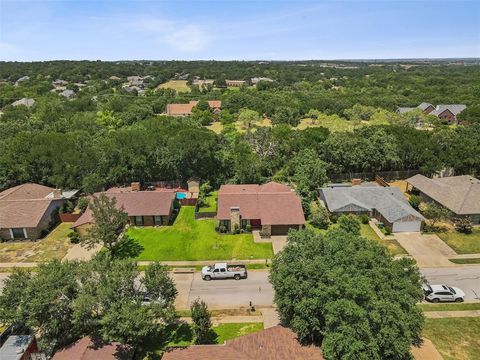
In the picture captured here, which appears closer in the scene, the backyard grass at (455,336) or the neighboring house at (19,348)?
the neighboring house at (19,348)

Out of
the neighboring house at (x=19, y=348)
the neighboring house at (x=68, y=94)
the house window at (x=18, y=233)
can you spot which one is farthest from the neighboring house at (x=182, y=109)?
the neighboring house at (x=19, y=348)

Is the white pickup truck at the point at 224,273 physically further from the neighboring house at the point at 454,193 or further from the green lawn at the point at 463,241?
the neighboring house at the point at 454,193

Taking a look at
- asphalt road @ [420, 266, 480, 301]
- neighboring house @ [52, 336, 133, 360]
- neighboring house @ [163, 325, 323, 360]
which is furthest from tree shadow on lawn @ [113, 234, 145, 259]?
A: asphalt road @ [420, 266, 480, 301]

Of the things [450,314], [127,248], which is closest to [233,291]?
[127,248]

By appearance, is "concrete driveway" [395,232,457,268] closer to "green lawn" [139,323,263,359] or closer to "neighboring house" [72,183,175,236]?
"green lawn" [139,323,263,359]

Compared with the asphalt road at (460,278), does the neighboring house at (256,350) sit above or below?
above

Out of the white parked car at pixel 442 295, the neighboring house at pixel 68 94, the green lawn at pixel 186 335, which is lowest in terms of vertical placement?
the green lawn at pixel 186 335

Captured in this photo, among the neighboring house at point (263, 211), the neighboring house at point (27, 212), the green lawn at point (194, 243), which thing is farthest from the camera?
the neighboring house at point (27, 212)
